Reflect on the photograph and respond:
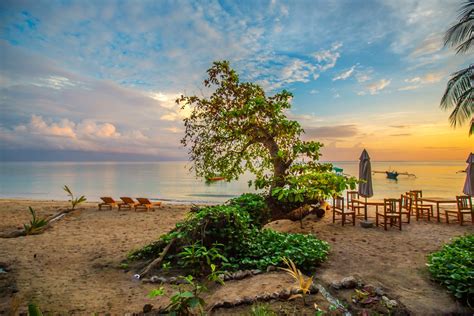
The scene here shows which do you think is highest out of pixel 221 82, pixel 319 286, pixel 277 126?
pixel 221 82

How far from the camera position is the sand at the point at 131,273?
13.1 feet

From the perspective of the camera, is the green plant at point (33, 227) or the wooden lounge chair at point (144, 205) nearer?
the green plant at point (33, 227)

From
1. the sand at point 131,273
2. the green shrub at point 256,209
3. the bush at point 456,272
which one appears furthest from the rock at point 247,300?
the green shrub at point 256,209

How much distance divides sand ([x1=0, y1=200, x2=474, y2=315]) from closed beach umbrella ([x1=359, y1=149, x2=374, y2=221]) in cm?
154

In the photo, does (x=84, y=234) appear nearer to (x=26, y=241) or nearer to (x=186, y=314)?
(x=26, y=241)

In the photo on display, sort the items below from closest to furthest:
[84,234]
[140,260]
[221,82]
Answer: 1. [140,260]
2. [221,82]
3. [84,234]

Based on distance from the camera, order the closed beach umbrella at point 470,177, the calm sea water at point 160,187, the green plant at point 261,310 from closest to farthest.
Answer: the green plant at point 261,310 → the closed beach umbrella at point 470,177 → the calm sea water at point 160,187

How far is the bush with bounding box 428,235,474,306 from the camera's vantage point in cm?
375

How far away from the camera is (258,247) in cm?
568

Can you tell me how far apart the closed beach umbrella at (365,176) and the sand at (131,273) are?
60.6 inches

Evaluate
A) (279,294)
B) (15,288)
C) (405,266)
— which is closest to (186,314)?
(279,294)

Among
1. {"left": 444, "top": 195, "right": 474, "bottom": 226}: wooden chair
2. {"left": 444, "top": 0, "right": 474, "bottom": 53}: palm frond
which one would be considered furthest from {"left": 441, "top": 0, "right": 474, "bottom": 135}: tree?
{"left": 444, "top": 195, "right": 474, "bottom": 226}: wooden chair

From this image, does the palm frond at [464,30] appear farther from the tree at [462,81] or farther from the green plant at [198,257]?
the green plant at [198,257]

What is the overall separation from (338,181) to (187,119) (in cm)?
525
